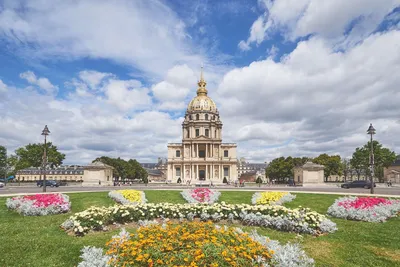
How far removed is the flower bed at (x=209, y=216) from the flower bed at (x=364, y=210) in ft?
10.7

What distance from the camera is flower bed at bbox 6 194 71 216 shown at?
1544cm

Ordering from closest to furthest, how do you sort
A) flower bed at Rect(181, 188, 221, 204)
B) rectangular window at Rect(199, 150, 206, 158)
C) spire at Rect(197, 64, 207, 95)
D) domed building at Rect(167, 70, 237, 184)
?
flower bed at Rect(181, 188, 221, 204)
domed building at Rect(167, 70, 237, 184)
rectangular window at Rect(199, 150, 206, 158)
spire at Rect(197, 64, 207, 95)

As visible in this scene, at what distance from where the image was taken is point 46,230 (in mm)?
11922

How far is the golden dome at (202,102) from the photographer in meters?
100

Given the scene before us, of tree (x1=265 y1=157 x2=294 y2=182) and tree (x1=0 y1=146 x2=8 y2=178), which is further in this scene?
tree (x1=265 y1=157 x2=294 y2=182)

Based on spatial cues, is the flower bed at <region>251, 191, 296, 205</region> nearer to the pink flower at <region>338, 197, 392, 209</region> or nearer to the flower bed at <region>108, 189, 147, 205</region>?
the pink flower at <region>338, 197, 392, 209</region>

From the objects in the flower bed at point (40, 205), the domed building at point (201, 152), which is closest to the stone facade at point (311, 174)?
the domed building at point (201, 152)

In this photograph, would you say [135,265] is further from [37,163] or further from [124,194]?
[37,163]

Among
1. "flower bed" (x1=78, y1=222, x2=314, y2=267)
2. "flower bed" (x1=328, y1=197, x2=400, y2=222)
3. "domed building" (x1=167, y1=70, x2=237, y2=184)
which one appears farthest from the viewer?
"domed building" (x1=167, y1=70, x2=237, y2=184)

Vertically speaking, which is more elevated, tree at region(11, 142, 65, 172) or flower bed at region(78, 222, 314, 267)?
tree at region(11, 142, 65, 172)

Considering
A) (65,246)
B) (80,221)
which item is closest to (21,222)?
(80,221)

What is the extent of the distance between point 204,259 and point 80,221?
298 inches

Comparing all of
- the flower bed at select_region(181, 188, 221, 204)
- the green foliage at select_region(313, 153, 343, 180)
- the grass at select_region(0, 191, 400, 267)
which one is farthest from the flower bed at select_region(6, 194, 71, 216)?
the green foliage at select_region(313, 153, 343, 180)

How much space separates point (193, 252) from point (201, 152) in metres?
88.6
